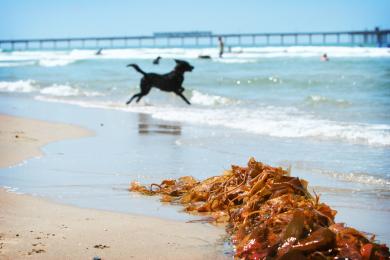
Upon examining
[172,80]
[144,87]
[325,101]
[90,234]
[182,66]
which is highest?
[182,66]

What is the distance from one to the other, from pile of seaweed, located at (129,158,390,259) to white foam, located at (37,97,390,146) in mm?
3656

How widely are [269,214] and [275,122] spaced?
634 centimetres

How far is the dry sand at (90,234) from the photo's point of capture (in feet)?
12.4

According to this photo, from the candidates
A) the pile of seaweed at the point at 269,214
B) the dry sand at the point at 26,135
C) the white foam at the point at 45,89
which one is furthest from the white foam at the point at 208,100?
the pile of seaweed at the point at 269,214

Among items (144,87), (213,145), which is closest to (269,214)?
(213,145)

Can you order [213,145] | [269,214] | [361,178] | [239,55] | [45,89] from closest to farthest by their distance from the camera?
[269,214], [361,178], [213,145], [45,89], [239,55]

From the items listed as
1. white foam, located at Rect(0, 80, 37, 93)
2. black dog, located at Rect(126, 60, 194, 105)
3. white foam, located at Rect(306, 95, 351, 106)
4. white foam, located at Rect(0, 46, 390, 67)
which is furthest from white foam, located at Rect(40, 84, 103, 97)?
white foam, located at Rect(0, 46, 390, 67)

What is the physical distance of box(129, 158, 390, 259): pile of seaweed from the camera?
3521mm

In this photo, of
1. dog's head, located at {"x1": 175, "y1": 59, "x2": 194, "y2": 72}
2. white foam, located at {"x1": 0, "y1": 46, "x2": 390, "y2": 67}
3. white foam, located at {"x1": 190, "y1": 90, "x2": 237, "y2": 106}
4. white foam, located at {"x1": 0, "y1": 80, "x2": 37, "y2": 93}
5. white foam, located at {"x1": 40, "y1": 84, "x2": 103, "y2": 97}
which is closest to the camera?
dog's head, located at {"x1": 175, "y1": 59, "x2": 194, "y2": 72}

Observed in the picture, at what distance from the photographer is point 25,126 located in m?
10.6

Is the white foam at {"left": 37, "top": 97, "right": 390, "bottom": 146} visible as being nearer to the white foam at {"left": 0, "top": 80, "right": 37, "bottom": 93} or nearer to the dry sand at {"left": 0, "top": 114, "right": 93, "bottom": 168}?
the dry sand at {"left": 0, "top": 114, "right": 93, "bottom": 168}

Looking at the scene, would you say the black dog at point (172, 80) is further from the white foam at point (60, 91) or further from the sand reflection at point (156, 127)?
the white foam at point (60, 91)

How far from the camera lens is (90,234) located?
4.19 metres

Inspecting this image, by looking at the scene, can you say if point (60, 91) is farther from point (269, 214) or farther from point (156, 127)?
point (269, 214)
